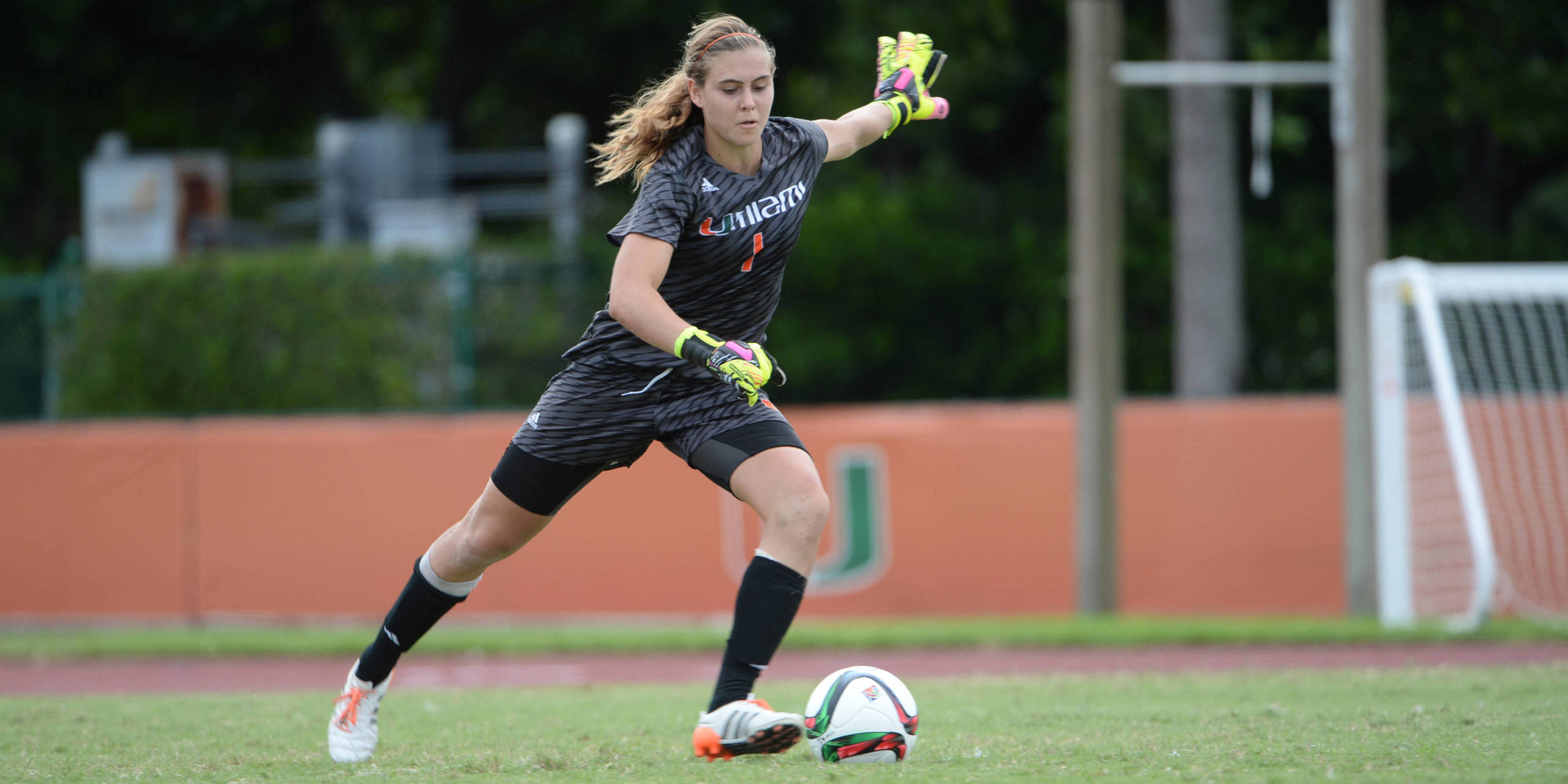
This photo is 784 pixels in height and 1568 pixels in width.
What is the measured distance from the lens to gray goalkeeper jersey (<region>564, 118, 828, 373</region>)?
457 cm

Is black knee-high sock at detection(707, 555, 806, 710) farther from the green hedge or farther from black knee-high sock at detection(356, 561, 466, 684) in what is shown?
the green hedge

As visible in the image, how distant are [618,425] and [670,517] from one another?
720 centimetres

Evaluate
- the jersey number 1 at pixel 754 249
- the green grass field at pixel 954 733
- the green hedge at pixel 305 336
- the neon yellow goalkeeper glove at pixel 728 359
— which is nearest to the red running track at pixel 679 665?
the green grass field at pixel 954 733

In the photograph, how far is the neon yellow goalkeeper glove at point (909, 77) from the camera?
553cm

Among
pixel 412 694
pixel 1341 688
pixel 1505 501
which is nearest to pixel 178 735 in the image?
pixel 412 694

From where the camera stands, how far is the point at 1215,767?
4.21 m

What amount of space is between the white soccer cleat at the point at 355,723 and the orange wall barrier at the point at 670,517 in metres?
6.68

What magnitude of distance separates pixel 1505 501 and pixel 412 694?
7266mm

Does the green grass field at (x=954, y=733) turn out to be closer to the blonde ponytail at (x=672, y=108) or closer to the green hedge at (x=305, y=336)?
the blonde ponytail at (x=672, y=108)

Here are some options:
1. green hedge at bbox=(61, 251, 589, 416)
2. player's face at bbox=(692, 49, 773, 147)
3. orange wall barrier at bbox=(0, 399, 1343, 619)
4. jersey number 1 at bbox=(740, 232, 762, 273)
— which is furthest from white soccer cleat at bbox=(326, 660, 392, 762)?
green hedge at bbox=(61, 251, 589, 416)

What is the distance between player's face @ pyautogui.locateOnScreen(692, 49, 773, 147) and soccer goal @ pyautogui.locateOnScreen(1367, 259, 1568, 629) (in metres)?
6.91

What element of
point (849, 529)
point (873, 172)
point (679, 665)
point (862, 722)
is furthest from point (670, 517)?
point (873, 172)

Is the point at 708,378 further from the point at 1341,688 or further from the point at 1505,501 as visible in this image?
the point at 1505,501

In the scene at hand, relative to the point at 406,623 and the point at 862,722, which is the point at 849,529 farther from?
the point at 862,722
